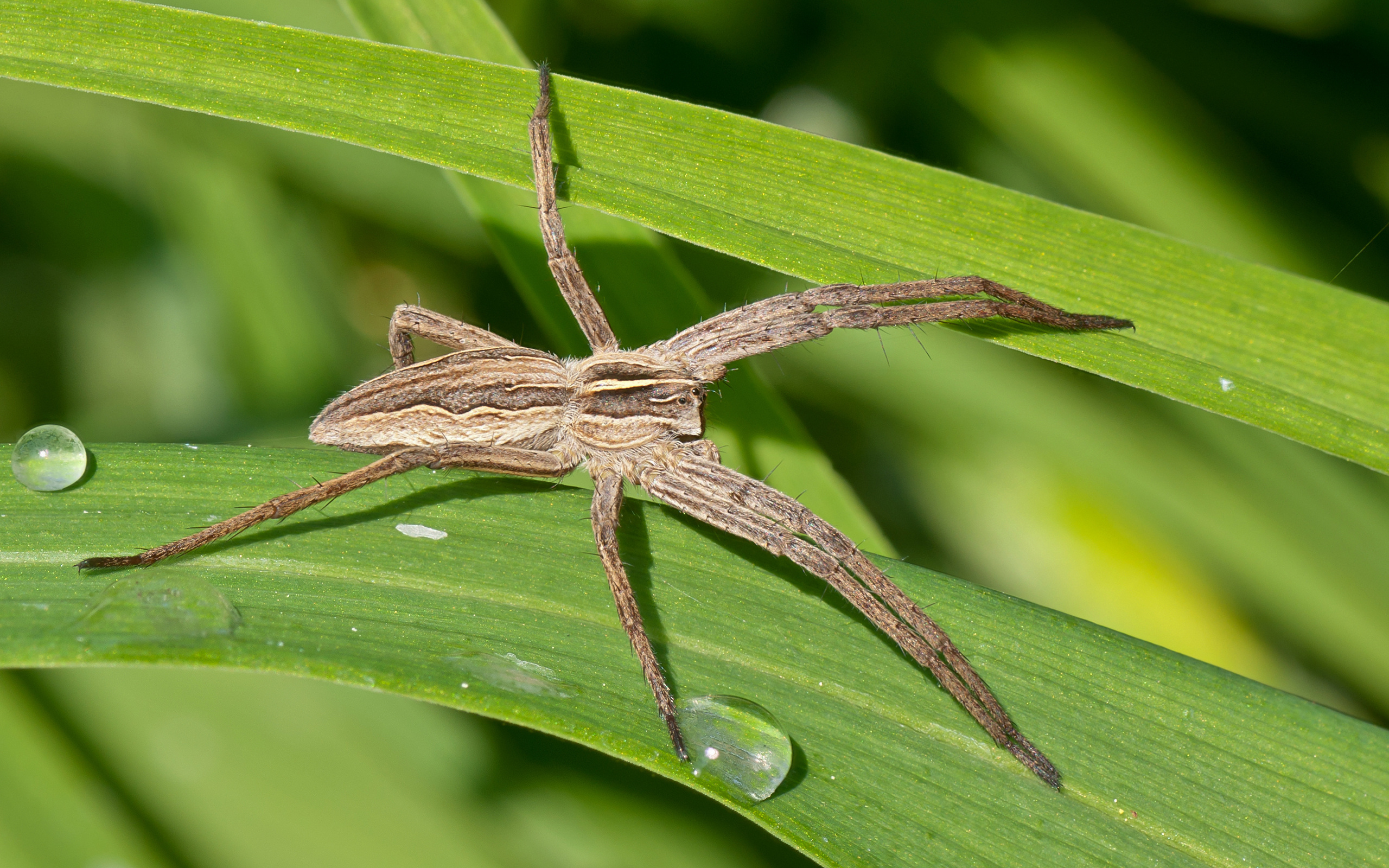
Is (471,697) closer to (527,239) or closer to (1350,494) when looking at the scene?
(527,239)

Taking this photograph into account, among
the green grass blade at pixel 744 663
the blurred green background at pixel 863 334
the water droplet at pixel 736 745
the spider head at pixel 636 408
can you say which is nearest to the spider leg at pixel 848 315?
the spider head at pixel 636 408

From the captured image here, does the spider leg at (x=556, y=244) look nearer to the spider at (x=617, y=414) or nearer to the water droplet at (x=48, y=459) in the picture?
the spider at (x=617, y=414)

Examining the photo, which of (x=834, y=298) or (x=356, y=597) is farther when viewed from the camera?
(x=834, y=298)

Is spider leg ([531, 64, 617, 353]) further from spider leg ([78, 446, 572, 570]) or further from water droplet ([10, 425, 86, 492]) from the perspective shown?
water droplet ([10, 425, 86, 492])

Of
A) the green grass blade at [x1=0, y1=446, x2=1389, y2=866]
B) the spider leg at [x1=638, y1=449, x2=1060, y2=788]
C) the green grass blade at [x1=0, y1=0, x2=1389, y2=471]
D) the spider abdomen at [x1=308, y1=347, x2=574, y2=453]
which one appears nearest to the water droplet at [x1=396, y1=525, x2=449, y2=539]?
the green grass blade at [x1=0, y1=446, x2=1389, y2=866]

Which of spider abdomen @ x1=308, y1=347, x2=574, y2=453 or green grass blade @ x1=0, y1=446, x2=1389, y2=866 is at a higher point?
spider abdomen @ x1=308, y1=347, x2=574, y2=453

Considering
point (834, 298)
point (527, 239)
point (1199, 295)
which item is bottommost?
point (1199, 295)

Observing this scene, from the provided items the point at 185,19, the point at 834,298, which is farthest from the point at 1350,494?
the point at 185,19
